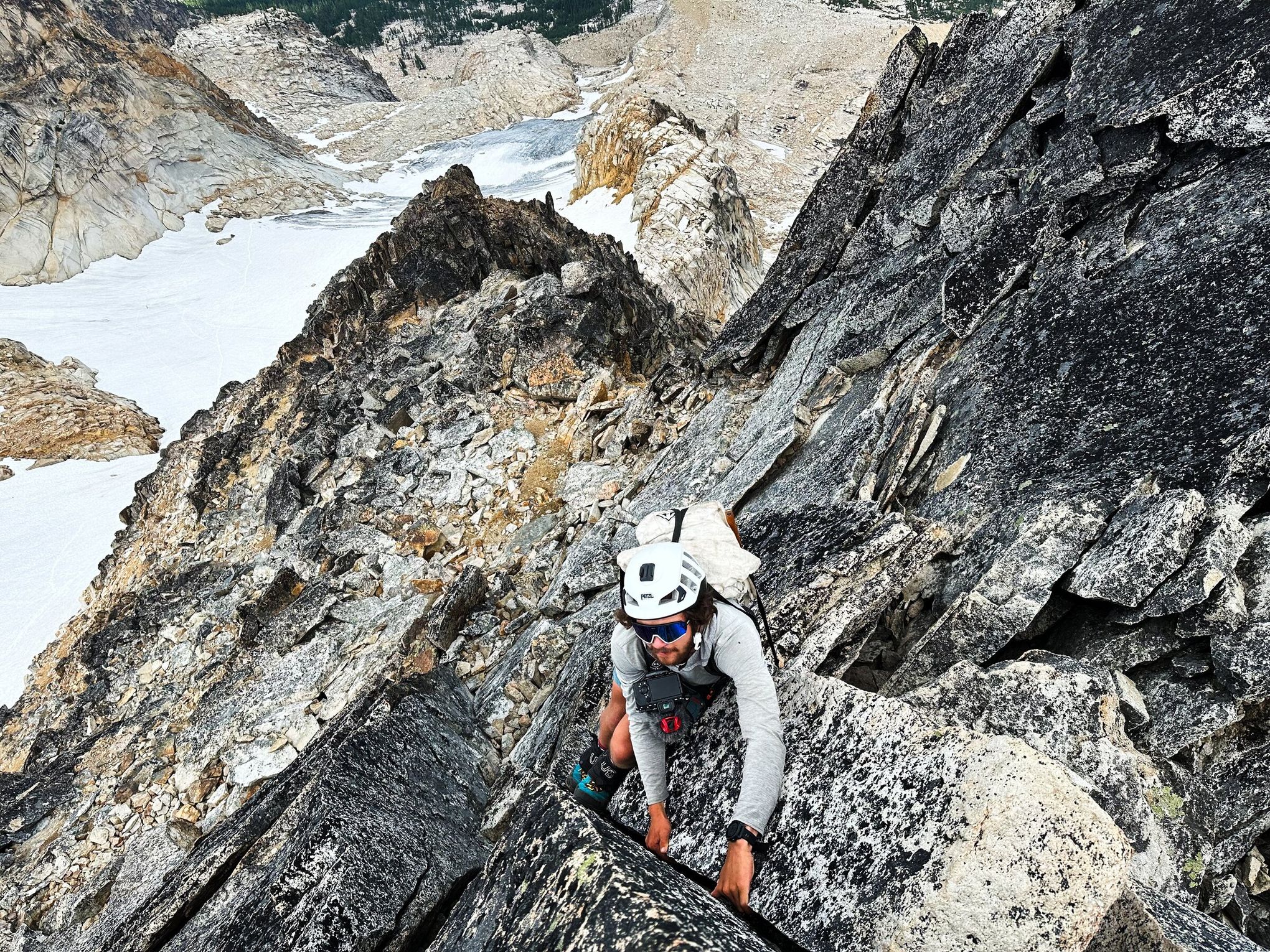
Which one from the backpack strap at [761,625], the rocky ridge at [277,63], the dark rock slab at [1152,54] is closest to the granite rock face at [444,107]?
the rocky ridge at [277,63]

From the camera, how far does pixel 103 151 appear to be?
4753 centimetres

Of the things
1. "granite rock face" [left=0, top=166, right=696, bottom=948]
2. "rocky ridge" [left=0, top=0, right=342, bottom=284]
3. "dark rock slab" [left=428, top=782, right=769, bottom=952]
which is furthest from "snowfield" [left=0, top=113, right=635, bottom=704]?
"dark rock slab" [left=428, top=782, right=769, bottom=952]

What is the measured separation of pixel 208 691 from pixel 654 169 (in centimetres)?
2871

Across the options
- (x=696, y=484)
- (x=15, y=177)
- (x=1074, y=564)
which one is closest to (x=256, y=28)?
(x=15, y=177)

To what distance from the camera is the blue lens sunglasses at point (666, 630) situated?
4.24 metres

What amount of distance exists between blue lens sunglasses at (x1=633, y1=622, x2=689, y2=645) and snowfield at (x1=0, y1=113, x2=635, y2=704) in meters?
25.5

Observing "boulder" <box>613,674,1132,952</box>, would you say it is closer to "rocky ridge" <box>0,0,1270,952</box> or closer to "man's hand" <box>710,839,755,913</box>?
"rocky ridge" <box>0,0,1270,952</box>

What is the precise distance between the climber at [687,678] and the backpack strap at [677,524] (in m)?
0.56

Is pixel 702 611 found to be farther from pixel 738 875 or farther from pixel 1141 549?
pixel 1141 549

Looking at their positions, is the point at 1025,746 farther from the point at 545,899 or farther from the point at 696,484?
the point at 696,484

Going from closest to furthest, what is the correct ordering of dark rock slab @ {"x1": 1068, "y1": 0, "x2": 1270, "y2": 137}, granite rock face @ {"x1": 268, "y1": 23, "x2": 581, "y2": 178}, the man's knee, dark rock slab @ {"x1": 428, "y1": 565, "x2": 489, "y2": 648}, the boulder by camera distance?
the boulder < the man's knee < dark rock slab @ {"x1": 1068, "y1": 0, "x2": 1270, "y2": 137} < dark rock slab @ {"x1": 428, "y1": 565, "x2": 489, "y2": 648} < granite rock face @ {"x1": 268, "y1": 23, "x2": 581, "y2": 178}

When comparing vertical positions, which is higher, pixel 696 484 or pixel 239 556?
pixel 696 484

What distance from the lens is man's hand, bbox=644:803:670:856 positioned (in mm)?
4641

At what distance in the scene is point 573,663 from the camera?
8641mm
